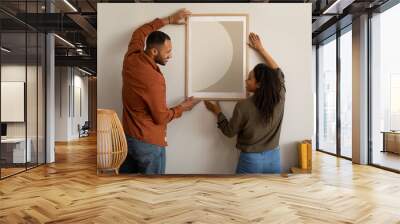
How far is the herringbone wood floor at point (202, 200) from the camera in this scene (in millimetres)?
2594

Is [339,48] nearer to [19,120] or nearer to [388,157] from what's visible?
[388,157]

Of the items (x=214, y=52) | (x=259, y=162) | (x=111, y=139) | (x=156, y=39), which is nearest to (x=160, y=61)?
(x=156, y=39)

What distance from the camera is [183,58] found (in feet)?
13.9

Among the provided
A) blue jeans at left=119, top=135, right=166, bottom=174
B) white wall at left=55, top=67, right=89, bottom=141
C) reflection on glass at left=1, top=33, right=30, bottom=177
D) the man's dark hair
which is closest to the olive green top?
blue jeans at left=119, top=135, right=166, bottom=174

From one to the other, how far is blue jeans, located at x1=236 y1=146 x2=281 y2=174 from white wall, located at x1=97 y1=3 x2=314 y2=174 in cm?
15

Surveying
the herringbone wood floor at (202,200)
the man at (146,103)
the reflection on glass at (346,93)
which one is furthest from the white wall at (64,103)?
the man at (146,103)

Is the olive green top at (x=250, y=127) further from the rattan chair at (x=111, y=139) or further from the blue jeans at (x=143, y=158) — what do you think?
the rattan chair at (x=111, y=139)

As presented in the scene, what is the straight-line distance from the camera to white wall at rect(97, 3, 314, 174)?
13.8 feet

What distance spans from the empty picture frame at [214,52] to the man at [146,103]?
34 cm

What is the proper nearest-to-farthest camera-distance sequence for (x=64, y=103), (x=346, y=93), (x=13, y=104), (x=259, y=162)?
(x=259, y=162)
(x=13, y=104)
(x=346, y=93)
(x=64, y=103)

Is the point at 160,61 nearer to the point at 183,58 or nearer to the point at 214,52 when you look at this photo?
the point at 183,58

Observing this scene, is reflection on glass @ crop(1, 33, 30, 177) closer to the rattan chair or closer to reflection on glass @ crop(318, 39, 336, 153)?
the rattan chair

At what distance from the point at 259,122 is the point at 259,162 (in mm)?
414

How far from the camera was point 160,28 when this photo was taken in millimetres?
4176
